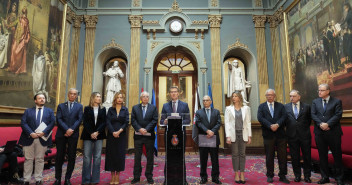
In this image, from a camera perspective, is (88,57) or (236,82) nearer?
(236,82)

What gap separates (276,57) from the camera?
26.9ft

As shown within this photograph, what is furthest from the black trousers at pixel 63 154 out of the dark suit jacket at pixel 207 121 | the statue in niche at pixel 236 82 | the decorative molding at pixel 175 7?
the decorative molding at pixel 175 7

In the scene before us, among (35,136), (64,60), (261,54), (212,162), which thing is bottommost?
(212,162)

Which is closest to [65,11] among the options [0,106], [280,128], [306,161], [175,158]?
[0,106]

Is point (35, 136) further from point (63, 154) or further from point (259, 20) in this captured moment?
point (259, 20)

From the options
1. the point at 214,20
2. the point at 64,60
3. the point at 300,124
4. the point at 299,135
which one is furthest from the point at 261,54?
the point at 64,60

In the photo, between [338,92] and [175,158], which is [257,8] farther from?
[175,158]

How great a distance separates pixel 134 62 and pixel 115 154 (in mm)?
5090

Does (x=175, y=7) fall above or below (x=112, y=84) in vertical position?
above

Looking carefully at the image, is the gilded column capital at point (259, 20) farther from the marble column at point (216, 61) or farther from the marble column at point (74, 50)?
the marble column at point (74, 50)

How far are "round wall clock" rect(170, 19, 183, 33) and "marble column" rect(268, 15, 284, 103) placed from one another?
11.3 ft

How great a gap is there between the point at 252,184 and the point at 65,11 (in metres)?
7.53

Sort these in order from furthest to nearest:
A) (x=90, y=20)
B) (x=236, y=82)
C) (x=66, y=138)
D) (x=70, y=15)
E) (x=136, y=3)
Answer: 1. (x=136, y=3)
2. (x=90, y=20)
3. (x=70, y=15)
4. (x=236, y=82)
5. (x=66, y=138)

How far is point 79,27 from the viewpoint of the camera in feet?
27.6
